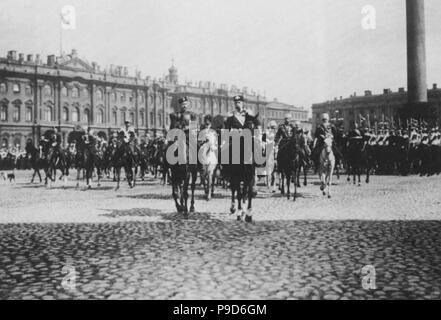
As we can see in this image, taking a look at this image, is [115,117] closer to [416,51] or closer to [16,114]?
[16,114]

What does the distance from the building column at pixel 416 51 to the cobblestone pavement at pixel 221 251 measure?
14376 millimetres

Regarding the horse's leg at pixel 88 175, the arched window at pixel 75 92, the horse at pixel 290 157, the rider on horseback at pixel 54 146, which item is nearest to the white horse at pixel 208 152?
the horse at pixel 290 157

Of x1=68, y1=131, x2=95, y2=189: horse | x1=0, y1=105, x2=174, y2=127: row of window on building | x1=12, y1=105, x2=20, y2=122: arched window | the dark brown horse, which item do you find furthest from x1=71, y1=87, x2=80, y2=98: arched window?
the dark brown horse

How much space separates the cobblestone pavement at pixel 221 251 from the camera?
4.98 meters

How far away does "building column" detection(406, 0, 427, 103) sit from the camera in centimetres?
2348

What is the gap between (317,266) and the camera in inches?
229

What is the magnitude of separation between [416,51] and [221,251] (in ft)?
68.9

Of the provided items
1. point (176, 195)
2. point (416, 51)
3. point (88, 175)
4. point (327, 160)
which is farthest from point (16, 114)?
point (176, 195)

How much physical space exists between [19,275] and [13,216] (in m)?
5.39

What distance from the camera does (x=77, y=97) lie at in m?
71.0

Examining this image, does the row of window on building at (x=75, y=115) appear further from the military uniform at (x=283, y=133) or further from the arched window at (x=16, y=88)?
the military uniform at (x=283, y=133)
